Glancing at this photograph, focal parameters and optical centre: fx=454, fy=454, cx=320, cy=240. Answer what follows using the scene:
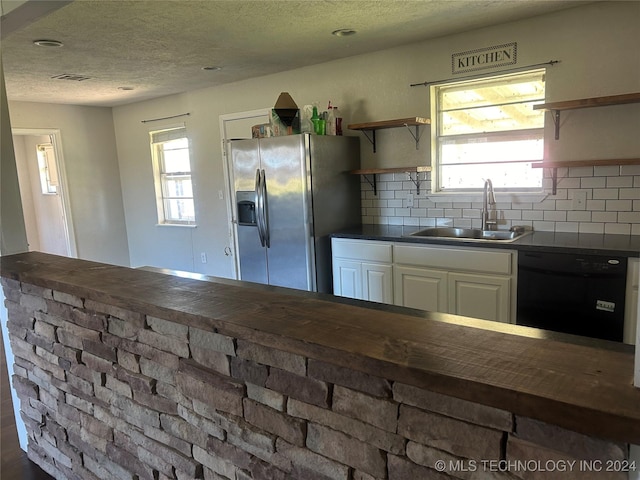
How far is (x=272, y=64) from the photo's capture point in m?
4.02

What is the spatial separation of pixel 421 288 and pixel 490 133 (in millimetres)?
1294

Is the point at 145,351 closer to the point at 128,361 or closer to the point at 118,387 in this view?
the point at 128,361

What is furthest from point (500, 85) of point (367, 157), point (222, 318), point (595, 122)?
point (222, 318)

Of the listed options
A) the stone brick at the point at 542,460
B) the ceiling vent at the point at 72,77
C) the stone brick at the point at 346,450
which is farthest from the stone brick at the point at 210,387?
the ceiling vent at the point at 72,77

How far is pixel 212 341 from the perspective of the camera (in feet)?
3.61

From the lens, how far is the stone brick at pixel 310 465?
916 mm

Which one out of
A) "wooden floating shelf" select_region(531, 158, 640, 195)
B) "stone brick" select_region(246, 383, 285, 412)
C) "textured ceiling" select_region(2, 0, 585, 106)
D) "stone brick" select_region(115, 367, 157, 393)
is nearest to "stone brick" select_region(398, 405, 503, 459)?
"stone brick" select_region(246, 383, 285, 412)

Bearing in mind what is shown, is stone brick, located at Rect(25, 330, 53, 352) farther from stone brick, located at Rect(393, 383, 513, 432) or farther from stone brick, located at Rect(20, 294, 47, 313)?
stone brick, located at Rect(393, 383, 513, 432)

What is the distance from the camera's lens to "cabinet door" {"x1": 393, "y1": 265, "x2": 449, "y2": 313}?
3.08m

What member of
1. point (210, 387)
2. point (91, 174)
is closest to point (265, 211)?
point (210, 387)

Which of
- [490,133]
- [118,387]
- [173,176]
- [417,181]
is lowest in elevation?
[118,387]

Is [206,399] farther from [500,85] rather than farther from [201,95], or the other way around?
[201,95]

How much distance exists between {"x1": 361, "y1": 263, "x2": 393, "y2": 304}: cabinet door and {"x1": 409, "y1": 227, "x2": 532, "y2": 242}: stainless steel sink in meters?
0.33

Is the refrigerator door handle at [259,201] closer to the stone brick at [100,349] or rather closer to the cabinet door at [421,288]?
the cabinet door at [421,288]
